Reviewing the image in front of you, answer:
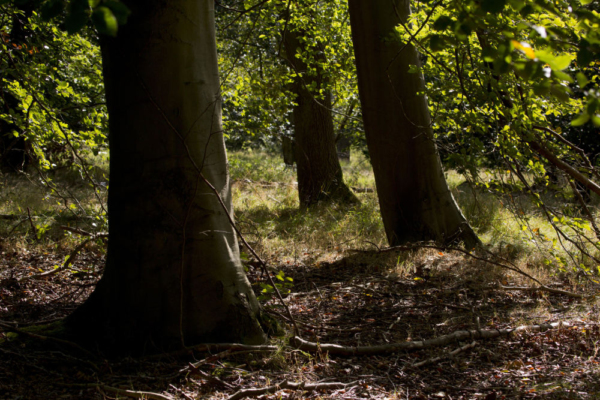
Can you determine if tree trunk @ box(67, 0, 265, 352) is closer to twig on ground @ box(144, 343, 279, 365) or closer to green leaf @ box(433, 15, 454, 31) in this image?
twig on ground @ box(144, 343, 279, 365)

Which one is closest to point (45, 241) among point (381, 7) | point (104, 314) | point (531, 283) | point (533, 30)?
point (104, 314)

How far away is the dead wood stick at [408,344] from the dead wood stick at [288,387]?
34 cm

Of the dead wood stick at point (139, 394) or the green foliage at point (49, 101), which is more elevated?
the green foliage at point (49, 101)

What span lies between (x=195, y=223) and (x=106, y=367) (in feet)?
3.02

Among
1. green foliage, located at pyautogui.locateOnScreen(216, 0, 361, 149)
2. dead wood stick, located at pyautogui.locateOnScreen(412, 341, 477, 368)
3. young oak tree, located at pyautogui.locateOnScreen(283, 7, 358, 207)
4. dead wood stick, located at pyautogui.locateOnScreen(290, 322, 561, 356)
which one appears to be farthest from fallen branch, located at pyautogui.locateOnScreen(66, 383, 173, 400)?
young oak tree, located at pyautogui.locateOnScreen(283, 7, 358, 207)

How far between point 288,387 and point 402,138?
12.1ft

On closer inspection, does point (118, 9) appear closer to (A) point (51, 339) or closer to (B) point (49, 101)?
(A) point (51, 339)

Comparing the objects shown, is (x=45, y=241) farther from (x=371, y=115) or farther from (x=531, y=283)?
(x=531, y=283)

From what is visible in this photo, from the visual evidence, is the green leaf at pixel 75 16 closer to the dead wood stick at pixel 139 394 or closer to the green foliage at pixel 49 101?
the dead wood stick at pixel 139 394

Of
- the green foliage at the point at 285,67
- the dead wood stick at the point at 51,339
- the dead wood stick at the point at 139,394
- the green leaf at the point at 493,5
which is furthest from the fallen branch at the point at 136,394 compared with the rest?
the green foliage at the point at 285,67

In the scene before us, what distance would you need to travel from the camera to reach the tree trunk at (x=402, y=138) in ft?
18.0

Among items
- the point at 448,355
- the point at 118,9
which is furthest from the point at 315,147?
the point at 118,9

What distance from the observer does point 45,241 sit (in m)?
5.81

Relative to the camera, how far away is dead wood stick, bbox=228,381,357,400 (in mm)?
2375
